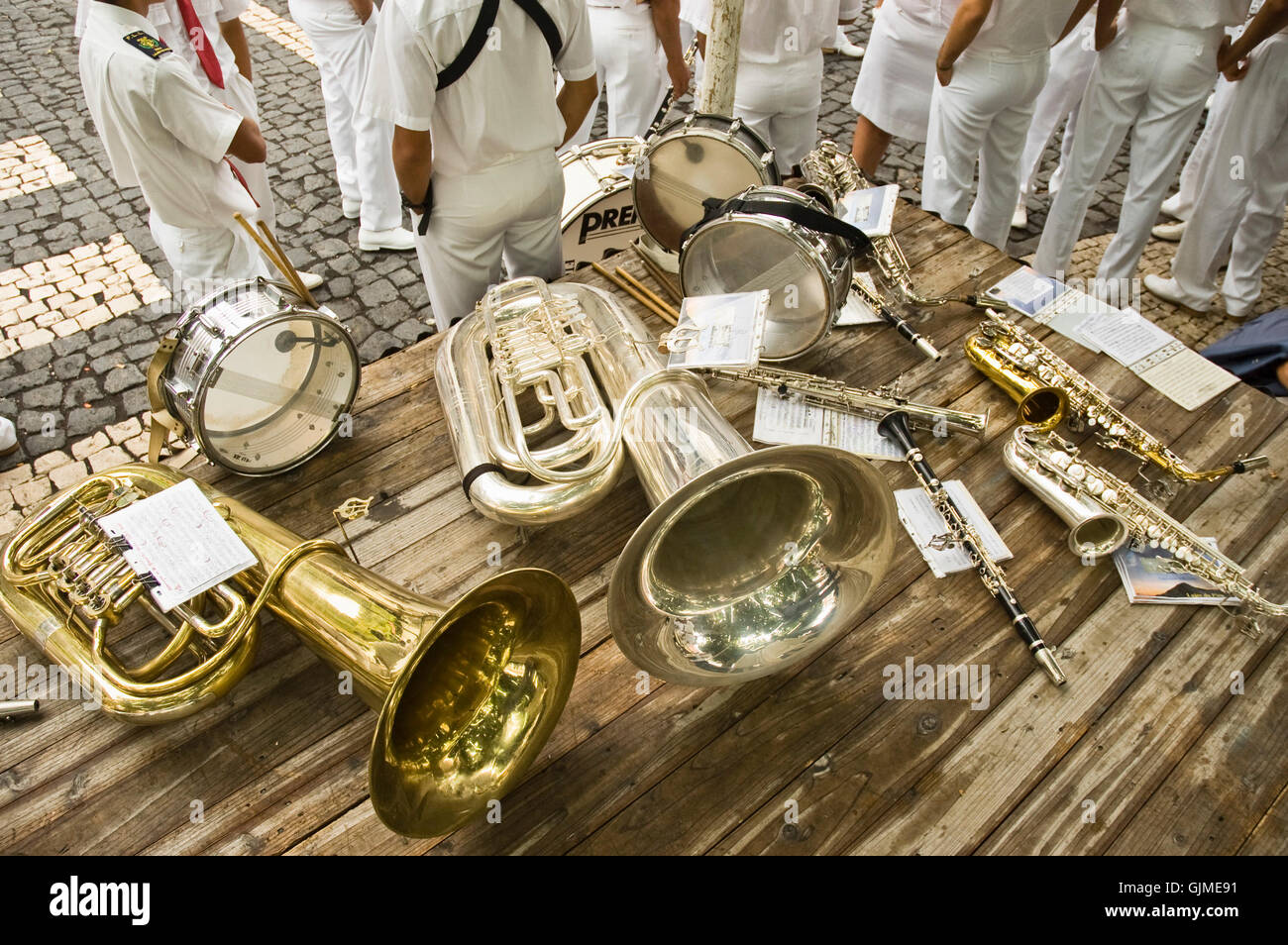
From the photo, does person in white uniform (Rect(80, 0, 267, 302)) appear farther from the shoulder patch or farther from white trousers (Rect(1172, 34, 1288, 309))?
white trousers (Rect(1172, 34, 1288, 309))

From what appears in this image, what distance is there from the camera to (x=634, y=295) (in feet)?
12.0

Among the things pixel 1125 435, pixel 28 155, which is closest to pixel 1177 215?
pixel 1125 435

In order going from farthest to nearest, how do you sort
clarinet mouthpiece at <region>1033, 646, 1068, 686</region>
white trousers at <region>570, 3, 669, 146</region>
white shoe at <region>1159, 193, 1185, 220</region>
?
white shoe at <region>1159, 193, 1185, 220</region>
white trousers at <region>570, 3, 669, 146</region>
clarinet mouthpiece at <region>1033, 646, 1068, 686</region>

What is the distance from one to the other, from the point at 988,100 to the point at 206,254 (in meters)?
3.89

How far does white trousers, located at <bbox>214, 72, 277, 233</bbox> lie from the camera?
4.15 metres

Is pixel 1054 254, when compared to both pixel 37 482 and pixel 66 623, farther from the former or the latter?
pixel 37 482

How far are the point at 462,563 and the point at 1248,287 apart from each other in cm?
502

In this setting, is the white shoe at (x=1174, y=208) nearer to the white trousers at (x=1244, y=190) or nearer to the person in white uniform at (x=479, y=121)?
the white trousers at (x=1244, y=190)

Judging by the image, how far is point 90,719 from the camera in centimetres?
231

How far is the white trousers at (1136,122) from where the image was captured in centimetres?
400

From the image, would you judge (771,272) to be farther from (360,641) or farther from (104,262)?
(104,262)

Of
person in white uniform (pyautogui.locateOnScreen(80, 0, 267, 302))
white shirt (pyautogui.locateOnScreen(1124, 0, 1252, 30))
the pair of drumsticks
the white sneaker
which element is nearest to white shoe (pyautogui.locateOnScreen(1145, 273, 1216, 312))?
white shirt (pyautogui.locateOnScreen(1124, 0, 1252, 30))

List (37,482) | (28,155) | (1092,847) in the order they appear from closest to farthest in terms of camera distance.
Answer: (1092,847) → (37,482) → (28,155)

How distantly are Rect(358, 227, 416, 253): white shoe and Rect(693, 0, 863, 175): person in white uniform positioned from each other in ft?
7.01
